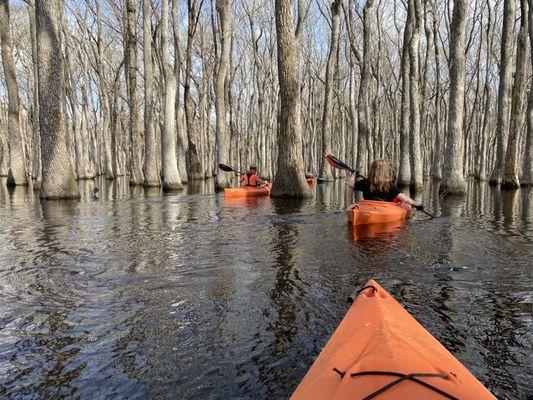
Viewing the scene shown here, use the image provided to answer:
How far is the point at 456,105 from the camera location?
13.1 metres

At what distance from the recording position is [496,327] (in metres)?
3.08

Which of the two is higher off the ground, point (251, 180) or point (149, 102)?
point (149, 102)

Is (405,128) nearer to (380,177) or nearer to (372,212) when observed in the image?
(380,177)

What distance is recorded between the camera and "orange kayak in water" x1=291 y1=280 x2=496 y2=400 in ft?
4.83

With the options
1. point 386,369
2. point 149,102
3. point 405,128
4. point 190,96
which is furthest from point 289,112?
point 190,96

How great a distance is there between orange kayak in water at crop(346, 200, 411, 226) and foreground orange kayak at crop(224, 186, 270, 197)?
6.06 metres

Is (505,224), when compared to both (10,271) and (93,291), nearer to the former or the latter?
(93,291)

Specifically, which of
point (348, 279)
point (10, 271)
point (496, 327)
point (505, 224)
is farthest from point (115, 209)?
point (496, 327)

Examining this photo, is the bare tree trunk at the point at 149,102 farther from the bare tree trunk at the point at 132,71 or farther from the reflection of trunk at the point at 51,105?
the reflection of trunk at the point at 51,105

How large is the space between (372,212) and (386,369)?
19.3 ft

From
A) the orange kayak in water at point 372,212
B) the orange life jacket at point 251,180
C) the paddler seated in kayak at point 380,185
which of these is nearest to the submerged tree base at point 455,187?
the orange life jacket at point 251,180

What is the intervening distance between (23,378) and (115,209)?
29.1 feet

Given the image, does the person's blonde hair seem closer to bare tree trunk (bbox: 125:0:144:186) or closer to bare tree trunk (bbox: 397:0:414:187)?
bare tree trunk (bbox: 397:0:414:187)

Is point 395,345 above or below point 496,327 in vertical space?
above
